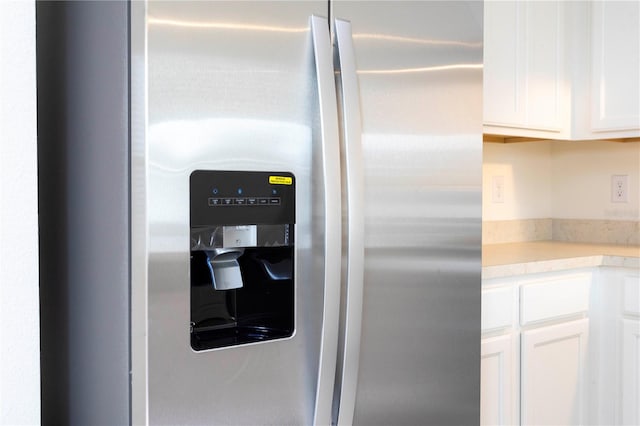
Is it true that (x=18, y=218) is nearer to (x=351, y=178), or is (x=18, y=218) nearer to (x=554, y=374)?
A: (x=351, y=178)

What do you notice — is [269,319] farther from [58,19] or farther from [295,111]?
[58,19]

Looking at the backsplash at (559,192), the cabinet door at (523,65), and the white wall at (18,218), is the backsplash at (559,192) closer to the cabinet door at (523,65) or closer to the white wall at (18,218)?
the cabinet door at (523,65)

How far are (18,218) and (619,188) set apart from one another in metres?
2.49

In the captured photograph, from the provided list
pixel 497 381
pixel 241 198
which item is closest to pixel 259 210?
pixel 241 198

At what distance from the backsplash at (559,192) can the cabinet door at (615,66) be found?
14.7 inches

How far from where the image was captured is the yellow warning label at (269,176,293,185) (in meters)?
1.25

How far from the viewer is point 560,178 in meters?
3.09

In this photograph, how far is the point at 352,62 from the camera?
1330mm

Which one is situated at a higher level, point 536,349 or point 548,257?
point 548,257

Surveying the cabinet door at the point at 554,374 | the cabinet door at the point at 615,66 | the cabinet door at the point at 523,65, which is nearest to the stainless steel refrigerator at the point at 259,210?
the cabinet door at the point at 554,374

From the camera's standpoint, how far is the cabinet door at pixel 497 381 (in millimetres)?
2002

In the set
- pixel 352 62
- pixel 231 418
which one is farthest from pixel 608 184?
pixel 231 418

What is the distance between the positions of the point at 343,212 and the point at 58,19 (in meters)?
0.75

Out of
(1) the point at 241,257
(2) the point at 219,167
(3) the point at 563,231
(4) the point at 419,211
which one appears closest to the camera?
(2) the point at 219,167
